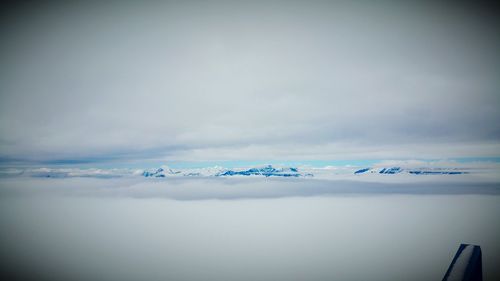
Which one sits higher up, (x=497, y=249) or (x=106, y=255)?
(x=497, y=249)

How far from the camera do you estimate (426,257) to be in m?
25.6

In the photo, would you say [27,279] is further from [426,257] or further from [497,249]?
[497,249]

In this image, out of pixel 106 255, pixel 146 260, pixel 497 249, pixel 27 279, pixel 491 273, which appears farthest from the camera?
pixel 106 255

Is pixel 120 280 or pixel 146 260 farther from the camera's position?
pixel 146 260

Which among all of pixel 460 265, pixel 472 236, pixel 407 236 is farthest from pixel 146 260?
pixel 472 236

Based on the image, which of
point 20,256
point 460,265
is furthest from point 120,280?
point 460,265

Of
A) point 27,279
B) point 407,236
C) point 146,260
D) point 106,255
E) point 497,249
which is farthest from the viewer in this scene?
point 407,236

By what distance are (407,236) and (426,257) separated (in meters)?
11.4

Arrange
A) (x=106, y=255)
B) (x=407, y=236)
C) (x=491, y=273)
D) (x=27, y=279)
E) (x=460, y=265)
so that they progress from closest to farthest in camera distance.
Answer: (x=460, y=265) → (x=491, y=273) → (x=27, y=279) → (x=106, y=255) → (x=407, y=236)

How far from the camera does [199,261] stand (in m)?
29.3

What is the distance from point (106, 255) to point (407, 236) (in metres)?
44.8

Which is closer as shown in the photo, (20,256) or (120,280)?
(120,280)

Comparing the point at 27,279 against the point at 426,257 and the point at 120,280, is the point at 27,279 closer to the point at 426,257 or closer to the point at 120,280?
the point at 120,280

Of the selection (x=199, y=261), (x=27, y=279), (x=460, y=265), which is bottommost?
(x=199, y=261)
